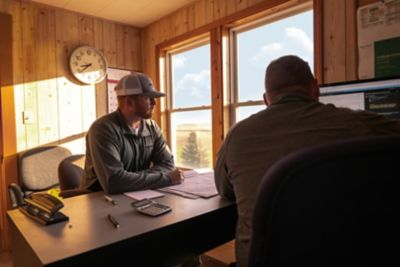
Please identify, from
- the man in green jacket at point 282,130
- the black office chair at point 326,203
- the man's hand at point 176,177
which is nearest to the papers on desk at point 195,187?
the man's hand at point 176,177

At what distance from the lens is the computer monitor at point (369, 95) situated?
135 cm

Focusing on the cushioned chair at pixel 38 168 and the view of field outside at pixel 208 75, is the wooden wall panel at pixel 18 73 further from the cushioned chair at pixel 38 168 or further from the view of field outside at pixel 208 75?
the view of field outside at pixel 208 75

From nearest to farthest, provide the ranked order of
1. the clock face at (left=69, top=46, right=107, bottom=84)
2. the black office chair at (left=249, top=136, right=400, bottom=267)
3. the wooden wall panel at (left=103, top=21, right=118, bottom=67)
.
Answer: the black office chair at (left=249, top=136, right=400, bottom=267) → the clock face at (left=69, top=46, right=107, bottom=84) → the wooden wall panel at (left=103, top=21, right=118, bottom=67)

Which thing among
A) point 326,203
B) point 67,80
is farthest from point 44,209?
point 67,80

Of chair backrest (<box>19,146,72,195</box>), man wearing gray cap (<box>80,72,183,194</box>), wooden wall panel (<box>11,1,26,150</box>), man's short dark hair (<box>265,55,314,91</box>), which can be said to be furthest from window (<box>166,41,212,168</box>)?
man's short dark hair (<box>265,55,314,91</box>)

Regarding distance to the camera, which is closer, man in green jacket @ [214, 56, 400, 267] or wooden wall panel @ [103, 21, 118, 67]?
man in green jacket @ [214, 56, 400, 267]

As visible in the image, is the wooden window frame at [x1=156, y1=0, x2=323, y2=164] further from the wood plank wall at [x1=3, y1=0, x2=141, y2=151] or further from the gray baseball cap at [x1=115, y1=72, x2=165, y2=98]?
the wood plank wall at [x1=3, y1=0, x2=141, y2=151]

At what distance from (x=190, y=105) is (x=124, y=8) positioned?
130 centimetres

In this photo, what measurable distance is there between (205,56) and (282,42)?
0.96 metres

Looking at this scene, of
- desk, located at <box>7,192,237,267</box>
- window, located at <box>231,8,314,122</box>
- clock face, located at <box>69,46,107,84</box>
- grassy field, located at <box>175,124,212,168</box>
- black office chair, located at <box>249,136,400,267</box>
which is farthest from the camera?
clock face, located at <box>69,46,107,84</box>

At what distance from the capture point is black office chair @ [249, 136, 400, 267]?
490 mm

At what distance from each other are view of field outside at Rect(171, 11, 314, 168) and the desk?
1592mm

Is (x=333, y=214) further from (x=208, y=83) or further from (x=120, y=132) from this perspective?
(x=208, y=83)

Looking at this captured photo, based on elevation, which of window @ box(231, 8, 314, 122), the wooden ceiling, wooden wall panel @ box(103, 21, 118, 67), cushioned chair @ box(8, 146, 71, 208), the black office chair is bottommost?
cushioned chair @ box(8, 146, 71, 208)
